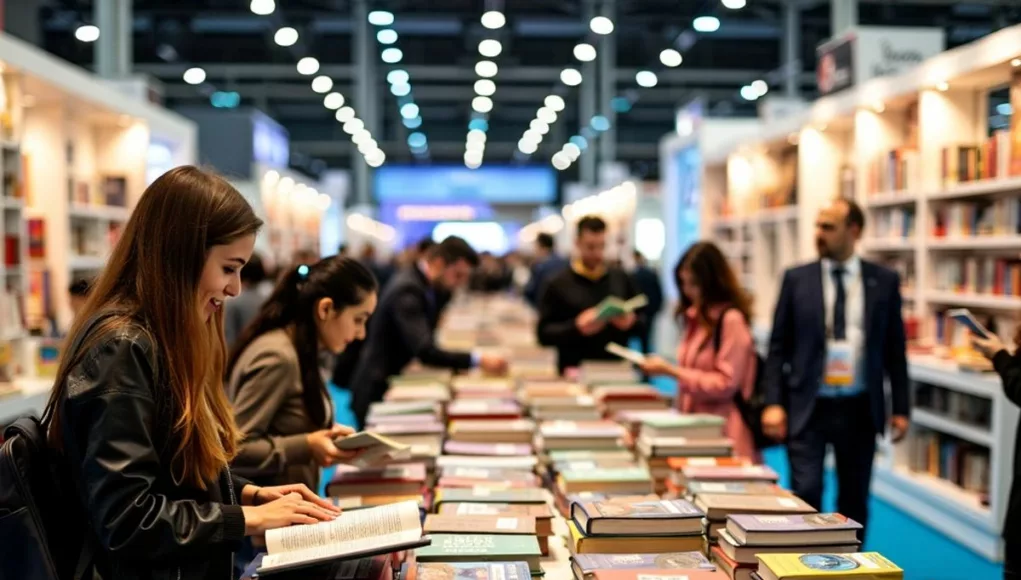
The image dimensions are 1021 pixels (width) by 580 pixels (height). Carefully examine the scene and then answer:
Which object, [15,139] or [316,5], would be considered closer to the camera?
[15,139]

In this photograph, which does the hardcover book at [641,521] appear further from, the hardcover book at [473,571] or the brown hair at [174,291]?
the brown hair at [174,291]

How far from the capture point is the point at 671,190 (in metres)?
12.3

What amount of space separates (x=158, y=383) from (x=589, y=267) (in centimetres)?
380

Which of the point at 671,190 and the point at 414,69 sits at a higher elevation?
the point at 414,69

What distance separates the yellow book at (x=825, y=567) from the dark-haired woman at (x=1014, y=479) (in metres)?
1.06

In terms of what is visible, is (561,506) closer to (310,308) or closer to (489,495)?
(489,495)

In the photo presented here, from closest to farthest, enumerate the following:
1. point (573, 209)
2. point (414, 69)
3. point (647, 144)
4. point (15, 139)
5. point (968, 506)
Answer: point (968, 506)
point (15, 139)
point (414, 69)
point (573, 209)
point (647, 144)

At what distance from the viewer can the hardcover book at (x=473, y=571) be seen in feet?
6.07

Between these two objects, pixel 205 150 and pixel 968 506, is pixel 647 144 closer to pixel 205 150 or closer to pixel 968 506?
pixel 205 150

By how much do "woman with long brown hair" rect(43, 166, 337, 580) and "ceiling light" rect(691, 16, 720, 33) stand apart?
933 cm

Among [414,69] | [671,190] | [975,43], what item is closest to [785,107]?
[671,190]

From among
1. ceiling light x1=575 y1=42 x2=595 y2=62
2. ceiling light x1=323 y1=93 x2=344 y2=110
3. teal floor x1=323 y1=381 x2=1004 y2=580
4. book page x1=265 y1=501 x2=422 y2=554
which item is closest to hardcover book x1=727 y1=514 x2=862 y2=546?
book page x1=265 y1=501 x2=422 y2=554

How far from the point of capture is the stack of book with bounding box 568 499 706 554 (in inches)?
80.1

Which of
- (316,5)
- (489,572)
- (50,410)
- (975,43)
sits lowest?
(489,572)
